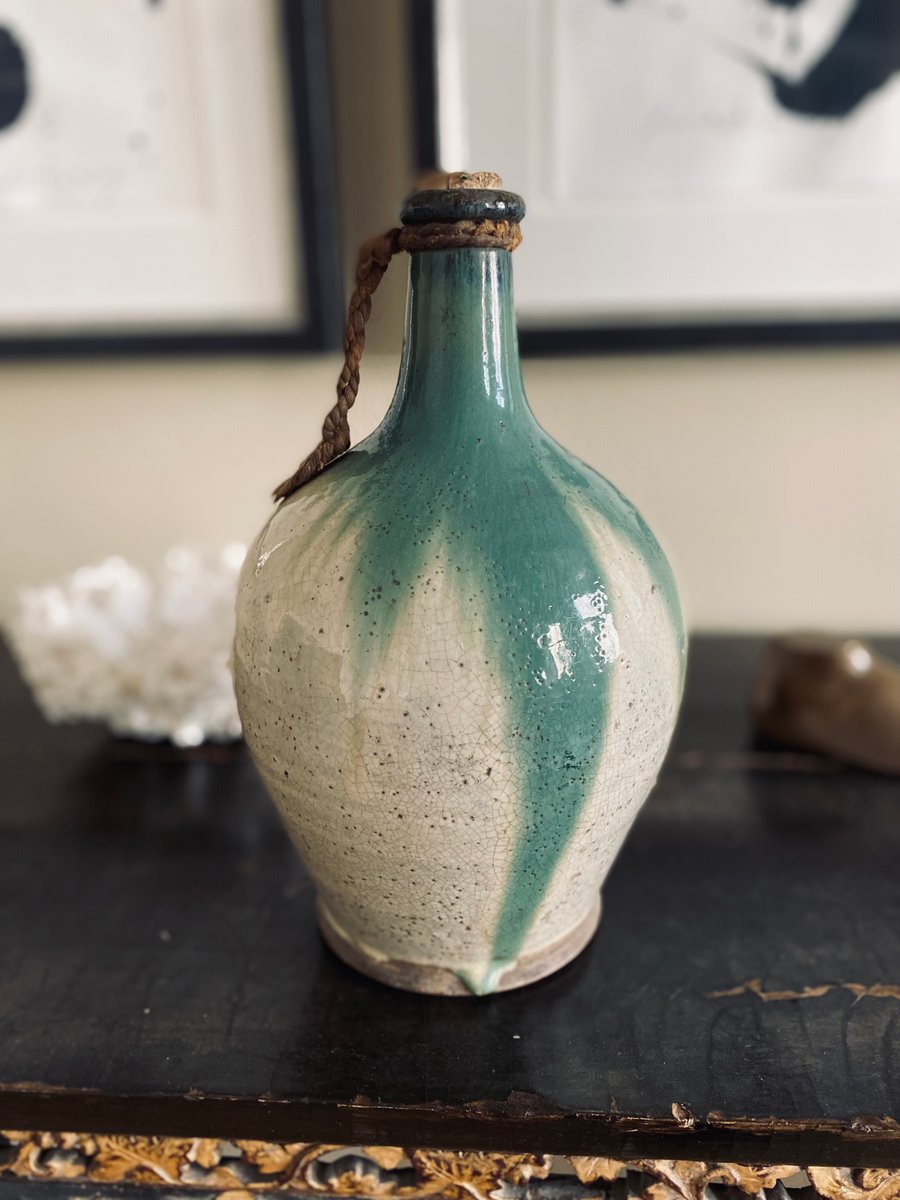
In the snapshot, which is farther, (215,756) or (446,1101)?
(215,756)

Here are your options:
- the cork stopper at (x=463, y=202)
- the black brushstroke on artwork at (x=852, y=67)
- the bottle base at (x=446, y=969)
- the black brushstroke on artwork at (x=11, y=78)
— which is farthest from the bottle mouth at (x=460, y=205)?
the black brushstroke on artwork at (x=11, y=78)

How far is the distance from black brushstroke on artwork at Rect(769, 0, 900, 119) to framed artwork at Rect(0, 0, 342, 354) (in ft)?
1.28

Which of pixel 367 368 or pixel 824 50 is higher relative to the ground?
pixel 824 50

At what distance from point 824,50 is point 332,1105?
826 mm

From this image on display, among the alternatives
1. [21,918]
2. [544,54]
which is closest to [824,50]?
[544,54]

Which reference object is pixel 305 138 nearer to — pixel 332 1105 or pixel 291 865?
pixel 291 865

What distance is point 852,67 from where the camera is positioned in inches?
28.9

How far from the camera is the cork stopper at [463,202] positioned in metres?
0.39

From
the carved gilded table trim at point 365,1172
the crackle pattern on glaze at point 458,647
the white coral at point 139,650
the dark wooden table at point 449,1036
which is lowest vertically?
the carved gilded table trim at point 365,1172

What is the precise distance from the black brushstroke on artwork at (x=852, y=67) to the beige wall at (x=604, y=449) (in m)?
0.20

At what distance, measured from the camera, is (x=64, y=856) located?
593 mm

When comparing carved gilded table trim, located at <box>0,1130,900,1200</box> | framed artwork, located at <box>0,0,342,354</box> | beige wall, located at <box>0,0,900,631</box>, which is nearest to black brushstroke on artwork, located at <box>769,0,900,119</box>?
beige wall, located at <box>0,0,900,631</box>

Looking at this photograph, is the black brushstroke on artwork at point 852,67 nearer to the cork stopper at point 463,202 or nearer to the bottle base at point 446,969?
the cork stopper at point 463,202

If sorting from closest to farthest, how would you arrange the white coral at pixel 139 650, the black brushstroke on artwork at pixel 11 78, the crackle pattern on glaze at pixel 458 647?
the crackle pattern on glaze at pixel 458 647
the white coral at pixel 139 650
the black brushstroke on artwork at pixel 11 78
